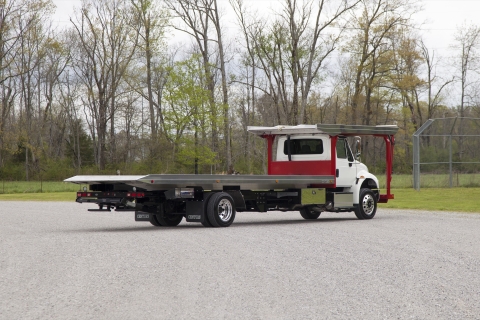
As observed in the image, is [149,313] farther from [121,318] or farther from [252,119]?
[252,119]

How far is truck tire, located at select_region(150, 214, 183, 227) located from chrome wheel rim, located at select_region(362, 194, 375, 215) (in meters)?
5.33

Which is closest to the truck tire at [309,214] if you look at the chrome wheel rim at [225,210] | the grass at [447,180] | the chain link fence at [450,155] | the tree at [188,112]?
the chrome wheel rim at [225,210]

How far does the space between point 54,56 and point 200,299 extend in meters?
66.3

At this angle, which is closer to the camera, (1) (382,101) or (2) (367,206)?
(2) (367,206)

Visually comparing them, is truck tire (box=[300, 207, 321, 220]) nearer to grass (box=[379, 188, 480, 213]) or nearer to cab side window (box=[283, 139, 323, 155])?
cab side window (box=[283, 139, 323, 155])

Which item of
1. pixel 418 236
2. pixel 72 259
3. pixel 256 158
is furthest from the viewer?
pixel 256 158

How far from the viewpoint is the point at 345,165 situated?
20.8m

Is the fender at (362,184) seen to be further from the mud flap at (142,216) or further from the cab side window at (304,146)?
the mud flap at (142,216)

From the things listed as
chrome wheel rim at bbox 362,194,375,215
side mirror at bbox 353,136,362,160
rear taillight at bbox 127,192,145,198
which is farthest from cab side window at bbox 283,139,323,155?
rear taillight at bbox 127,192,145,198

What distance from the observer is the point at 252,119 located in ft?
237

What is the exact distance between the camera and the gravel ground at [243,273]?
7.57 metres

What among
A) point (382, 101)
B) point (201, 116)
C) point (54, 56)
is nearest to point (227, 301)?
point (201, 116)

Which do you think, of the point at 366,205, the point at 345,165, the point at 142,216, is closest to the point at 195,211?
the point at 142,216

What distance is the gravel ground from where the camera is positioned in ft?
24.8
